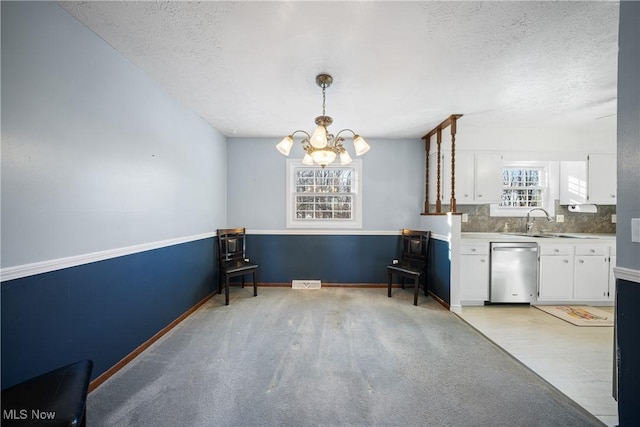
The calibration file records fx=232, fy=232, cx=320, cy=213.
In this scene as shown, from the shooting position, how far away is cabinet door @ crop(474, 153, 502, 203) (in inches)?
130

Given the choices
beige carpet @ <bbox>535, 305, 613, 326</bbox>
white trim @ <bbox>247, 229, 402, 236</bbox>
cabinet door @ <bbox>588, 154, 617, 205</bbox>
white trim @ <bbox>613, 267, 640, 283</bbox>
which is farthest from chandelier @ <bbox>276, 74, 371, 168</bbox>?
cabinet door @ <bbox>588, 154, 617, 205</bbox>

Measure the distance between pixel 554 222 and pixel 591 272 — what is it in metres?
0.94

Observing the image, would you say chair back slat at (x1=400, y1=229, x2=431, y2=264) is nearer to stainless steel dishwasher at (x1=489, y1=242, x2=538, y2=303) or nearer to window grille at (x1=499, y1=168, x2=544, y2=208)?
stainless steel dishwasher at (x1=489, y1=242, x2=538, y2=303)

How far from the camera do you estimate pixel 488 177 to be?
3.31 metres

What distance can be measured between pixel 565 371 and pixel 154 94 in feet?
13.6

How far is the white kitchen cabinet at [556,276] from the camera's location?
2.99m

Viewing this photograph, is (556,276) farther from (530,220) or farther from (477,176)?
(477,176)

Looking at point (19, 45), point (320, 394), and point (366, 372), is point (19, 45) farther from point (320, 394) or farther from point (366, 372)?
point (366, 372)

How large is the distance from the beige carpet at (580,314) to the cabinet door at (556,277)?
0.12 meters

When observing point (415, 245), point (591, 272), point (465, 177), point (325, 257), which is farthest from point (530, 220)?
point (325, 257)

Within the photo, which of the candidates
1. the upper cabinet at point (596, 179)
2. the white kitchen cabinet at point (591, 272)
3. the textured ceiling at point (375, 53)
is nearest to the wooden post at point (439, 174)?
the textured ceiling at point (375, 53)

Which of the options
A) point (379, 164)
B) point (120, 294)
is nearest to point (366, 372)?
point (120, 294)

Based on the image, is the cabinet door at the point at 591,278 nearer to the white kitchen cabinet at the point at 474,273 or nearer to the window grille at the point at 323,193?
the white kitchen cabinet at the point at 474,273

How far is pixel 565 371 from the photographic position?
179cm
